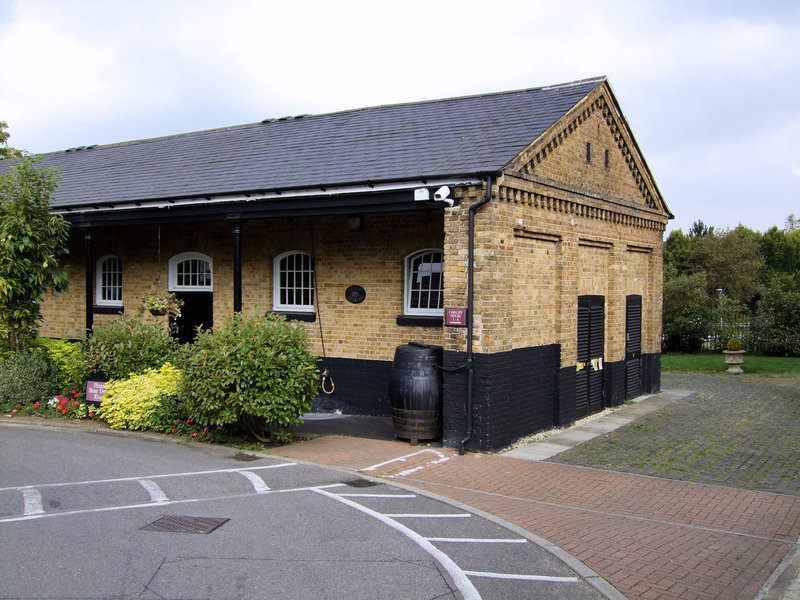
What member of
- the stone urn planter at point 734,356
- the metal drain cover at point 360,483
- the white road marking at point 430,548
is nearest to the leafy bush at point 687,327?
the stone urn planter at point 734,356

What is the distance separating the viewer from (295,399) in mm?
9750

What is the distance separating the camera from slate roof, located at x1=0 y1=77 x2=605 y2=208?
1077 centimetres

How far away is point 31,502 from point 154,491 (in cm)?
117

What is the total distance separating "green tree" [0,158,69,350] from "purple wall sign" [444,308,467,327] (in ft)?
24.9

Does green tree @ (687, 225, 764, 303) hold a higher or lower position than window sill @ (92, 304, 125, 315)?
higher

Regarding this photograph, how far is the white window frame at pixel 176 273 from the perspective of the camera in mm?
14748

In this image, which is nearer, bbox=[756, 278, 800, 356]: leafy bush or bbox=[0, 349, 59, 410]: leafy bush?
bbox=[0, 349, 59, 410]: leafy bush

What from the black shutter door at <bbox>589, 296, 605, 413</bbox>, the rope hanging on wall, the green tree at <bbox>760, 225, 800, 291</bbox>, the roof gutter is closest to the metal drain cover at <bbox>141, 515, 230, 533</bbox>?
the roof gutter

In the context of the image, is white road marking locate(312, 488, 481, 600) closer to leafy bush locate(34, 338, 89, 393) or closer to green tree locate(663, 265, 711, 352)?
leafy bush locate(34, 338, 89, 393)

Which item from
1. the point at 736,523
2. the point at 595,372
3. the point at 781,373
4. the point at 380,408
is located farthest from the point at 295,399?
the point at 781,373

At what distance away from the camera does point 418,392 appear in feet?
33.0

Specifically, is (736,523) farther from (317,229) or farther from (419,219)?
(317,229)

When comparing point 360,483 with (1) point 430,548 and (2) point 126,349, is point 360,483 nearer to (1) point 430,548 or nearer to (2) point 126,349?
(1) point 430,548

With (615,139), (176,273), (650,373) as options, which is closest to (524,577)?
(615,139)
